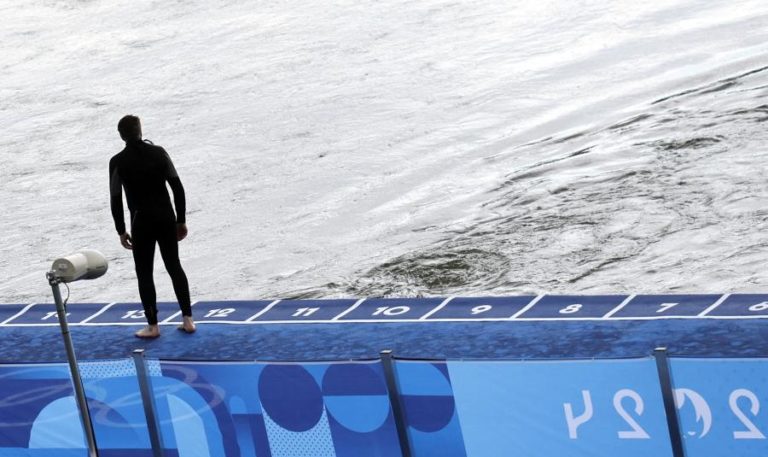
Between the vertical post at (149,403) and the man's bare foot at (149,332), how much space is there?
2.07 m

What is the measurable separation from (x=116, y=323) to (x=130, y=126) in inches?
95.7

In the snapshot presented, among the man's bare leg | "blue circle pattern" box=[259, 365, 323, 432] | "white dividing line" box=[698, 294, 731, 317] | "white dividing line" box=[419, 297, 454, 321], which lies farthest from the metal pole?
"white dividing line" box=[698, 294, 731, 317]

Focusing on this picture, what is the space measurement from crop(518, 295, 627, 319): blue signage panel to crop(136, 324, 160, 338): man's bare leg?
2.55 m

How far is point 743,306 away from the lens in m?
8.16

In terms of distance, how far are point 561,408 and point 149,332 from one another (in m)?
3.83

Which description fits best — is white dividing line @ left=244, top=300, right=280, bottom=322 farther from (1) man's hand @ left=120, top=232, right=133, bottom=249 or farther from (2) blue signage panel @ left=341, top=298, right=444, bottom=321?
(1) man's hand @ left=120, top=232, right=133, bottom=249

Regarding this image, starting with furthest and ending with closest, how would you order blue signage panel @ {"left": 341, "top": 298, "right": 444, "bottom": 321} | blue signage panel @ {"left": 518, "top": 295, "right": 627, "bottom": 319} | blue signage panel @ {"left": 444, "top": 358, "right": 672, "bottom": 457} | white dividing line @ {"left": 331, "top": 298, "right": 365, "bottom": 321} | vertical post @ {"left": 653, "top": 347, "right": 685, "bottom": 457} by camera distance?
white dividing line @ {"left": 331, "top": 298, "right": 365, "bottom": 321}, blue signage panel @ {"left": 341, "top": 298, "right": 444, "bottom": 321}, blue signage panel @ {"left": 518, "top": 295, "right": 627, "bottom": 319}, blue signage panel @ {"left": 444, "top": 358, "right": 672, "bottom": 457}, vertical post @ {"left": 653, "top": 347, "right": 685, "bottom": 457}

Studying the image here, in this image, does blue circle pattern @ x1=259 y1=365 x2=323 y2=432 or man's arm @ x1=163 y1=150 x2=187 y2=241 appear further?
man's arm @ x1=163 y1=150 x2=187 y2=241

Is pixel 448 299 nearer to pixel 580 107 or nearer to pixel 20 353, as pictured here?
pixel 20 353

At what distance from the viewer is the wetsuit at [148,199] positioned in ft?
26.1

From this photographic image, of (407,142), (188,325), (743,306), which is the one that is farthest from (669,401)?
(407,142)

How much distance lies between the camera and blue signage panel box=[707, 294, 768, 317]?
314 inches

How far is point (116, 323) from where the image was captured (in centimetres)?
978

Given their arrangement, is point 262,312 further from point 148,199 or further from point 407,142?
point 407,142
